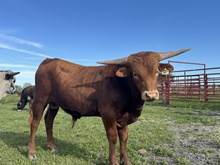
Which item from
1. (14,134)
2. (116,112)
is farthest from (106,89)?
(14,134)

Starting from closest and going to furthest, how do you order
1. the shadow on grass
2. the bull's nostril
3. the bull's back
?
the bull's nostril → the bull's back → the shadow on grass

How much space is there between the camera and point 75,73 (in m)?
5.02

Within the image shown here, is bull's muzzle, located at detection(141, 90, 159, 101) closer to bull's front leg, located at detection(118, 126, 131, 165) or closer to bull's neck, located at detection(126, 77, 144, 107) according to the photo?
bull's neck, located at detection(126, 77, 144, 107)

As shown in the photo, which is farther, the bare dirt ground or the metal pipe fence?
the metal pipe fence

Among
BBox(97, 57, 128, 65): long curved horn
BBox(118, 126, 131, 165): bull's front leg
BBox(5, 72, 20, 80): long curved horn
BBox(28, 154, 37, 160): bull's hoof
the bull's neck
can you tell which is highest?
BBox(5, 72, 20, 80): long curved horn

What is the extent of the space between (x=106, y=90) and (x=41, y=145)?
2436 mm

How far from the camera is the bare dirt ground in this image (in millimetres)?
4398

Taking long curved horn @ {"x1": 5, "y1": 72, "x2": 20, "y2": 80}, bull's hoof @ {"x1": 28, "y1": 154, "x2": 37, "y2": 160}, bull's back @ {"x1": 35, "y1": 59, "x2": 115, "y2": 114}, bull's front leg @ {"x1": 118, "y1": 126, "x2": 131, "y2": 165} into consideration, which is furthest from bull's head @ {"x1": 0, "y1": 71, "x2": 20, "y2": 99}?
bull's front leg @ {"x1": 118, "y1": 126, "x2": 131, "y2": 165}

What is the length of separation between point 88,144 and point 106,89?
187 centimetres

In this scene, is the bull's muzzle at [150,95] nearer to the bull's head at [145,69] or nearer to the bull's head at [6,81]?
the bull's head at [145,69]

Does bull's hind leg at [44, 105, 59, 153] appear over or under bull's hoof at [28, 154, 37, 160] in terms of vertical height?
over

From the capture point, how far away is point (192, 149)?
5059mm

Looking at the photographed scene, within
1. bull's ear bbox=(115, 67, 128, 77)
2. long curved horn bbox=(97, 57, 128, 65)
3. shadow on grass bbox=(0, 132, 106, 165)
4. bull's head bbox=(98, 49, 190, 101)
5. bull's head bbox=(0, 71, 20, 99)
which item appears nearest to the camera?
bull's head bbox=(98, 49, 190, 101)

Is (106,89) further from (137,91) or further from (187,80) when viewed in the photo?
(187,80)
